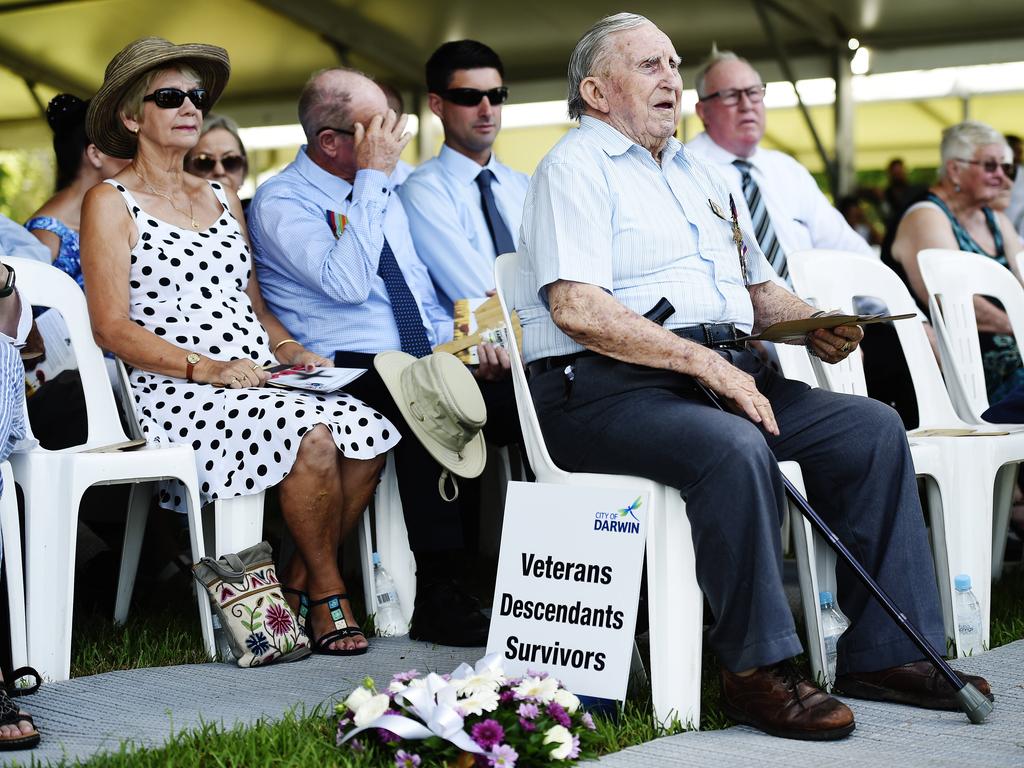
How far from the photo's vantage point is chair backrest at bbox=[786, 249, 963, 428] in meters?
3.95

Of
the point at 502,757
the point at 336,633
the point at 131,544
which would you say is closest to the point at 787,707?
the point at 502,757

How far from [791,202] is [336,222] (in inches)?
82.1

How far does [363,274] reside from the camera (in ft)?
12.4

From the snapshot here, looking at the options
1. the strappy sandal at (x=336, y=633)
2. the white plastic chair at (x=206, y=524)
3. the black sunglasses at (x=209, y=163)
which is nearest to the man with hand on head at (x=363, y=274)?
the strappy sandal at (x=336, y=633)

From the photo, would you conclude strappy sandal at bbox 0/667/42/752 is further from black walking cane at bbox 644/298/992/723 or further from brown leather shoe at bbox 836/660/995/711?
brown leather shoe at bbox 836/660/995/711

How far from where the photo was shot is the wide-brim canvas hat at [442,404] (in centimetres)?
347

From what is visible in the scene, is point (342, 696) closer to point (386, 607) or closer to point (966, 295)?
point (386, 607)

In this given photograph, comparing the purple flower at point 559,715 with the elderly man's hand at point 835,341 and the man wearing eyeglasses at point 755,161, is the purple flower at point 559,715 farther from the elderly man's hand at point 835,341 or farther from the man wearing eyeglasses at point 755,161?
the man wearing eyeglasses at point 755,161

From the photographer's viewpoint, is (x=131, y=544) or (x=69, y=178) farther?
(x=69, y=178)

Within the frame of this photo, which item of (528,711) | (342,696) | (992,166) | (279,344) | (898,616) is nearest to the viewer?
(528,711)

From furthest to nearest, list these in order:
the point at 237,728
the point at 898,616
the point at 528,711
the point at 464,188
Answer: the point at 464,188
the point at 898,616
the point at 237,728
the point at 528,711

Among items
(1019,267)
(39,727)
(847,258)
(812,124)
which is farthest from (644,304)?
(812,124)

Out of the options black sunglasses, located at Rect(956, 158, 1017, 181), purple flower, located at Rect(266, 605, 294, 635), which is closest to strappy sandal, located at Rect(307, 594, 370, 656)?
purple flower, located at Rect(266, 605, 294, 635)

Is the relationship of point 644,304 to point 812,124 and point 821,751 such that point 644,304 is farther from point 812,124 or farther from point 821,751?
point 812,124
